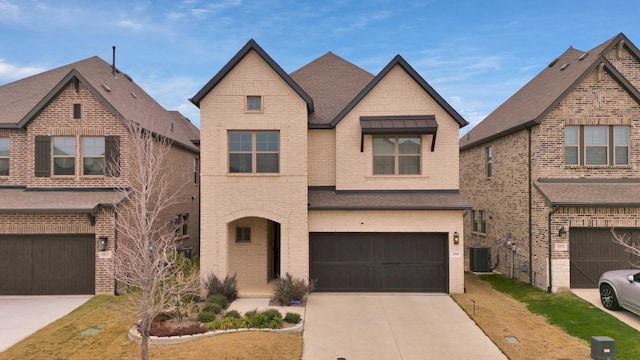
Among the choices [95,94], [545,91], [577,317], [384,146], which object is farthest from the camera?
[545,91]

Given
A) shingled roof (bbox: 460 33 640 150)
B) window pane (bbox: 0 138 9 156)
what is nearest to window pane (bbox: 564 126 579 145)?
shingled roof (bbox: 460 33 640 150)

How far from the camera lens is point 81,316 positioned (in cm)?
1232

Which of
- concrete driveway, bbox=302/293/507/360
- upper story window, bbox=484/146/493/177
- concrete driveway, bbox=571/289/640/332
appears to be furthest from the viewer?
upper story window, bbox=484/146/493/177

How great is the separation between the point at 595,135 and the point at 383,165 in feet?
28.7

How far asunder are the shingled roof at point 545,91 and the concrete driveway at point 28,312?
61.5 feet

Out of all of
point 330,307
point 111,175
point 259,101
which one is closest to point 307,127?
point 259,101

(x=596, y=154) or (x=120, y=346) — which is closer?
(x=120, y=346)

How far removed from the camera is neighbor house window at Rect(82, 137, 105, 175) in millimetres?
15844

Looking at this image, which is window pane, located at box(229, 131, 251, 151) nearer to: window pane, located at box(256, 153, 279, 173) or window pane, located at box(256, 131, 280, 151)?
window pane, located at box(256, 131, 280, 151)

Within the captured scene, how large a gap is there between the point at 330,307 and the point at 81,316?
26.4 feet

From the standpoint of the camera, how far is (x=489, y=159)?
20.6 meters

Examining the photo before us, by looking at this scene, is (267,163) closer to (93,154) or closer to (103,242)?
(103,242)

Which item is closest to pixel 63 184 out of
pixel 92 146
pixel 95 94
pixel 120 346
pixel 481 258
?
pixel 92 146

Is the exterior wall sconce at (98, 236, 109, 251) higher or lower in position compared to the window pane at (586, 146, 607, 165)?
lower
